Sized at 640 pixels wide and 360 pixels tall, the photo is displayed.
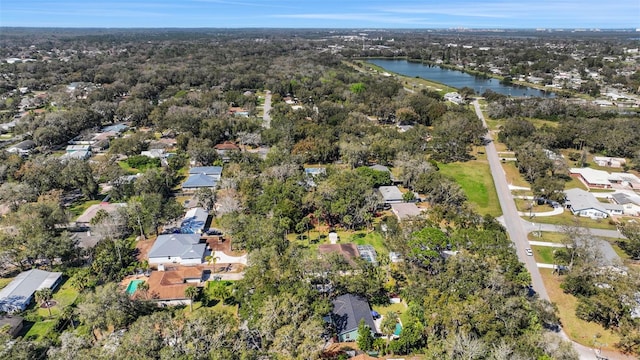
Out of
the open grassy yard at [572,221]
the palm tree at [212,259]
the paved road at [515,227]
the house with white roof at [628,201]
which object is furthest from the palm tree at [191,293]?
the house with white roof at [628,201]

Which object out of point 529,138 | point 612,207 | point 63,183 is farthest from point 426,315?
point 529,138

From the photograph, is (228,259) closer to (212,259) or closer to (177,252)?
(212,259)

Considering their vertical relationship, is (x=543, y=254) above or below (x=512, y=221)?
below

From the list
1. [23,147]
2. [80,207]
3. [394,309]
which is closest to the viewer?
[394,309]

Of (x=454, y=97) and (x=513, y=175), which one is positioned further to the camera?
(x=454, y=97)

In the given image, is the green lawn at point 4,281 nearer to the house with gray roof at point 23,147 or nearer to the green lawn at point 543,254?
the house with gray roof at point 23,147

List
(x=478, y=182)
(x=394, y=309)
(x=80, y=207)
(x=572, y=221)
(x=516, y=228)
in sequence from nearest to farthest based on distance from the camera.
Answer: (x=394, y=309) → (x=516, y=228) → (x=572, y=221) → (x=80, y=207) → (x=478, y=182)

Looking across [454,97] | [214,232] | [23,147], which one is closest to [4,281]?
[214,232]
